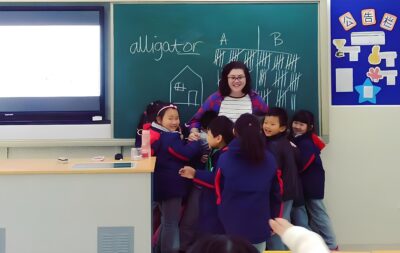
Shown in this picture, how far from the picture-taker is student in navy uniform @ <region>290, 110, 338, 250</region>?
3.43m

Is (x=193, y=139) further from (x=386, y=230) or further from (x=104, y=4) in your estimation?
(x=386, y=230)

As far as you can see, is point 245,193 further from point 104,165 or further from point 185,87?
point 185,87

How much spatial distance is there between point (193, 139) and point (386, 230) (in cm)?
198

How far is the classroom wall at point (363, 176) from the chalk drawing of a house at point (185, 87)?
3.68 feet

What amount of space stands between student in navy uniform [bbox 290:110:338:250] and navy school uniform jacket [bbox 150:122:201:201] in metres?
0.81

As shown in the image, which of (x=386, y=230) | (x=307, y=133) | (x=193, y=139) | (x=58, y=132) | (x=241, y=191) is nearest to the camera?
(x=241, y=191)

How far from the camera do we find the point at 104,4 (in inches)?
148

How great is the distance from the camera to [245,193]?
2.57 m

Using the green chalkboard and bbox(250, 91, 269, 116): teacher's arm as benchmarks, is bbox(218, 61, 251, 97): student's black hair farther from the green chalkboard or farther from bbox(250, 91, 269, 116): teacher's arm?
the green chalkboard

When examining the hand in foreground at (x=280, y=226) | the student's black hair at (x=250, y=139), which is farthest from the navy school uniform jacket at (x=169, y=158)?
the hand in foreground at (x=280, y=226)

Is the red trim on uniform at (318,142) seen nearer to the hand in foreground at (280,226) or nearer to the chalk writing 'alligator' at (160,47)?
the chalk writing 'alligator' at (160,47)

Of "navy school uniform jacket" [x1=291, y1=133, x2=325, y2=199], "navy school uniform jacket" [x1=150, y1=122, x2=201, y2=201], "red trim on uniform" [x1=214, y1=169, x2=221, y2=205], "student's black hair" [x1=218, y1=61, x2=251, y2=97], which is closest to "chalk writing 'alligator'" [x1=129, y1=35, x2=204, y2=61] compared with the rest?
"student's black hair" [x1=218, y1=61, x2=251, y2=97]

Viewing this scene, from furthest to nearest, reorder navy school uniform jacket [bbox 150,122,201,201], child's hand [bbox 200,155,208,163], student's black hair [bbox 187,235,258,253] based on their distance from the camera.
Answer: child's hand [bbox 200,155,208,163] → navy school uniform jacket [bbox 150,122,201,201] → student's black hair [bbox 187,235,258,253]

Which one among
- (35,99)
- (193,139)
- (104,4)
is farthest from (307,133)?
(35,99)
